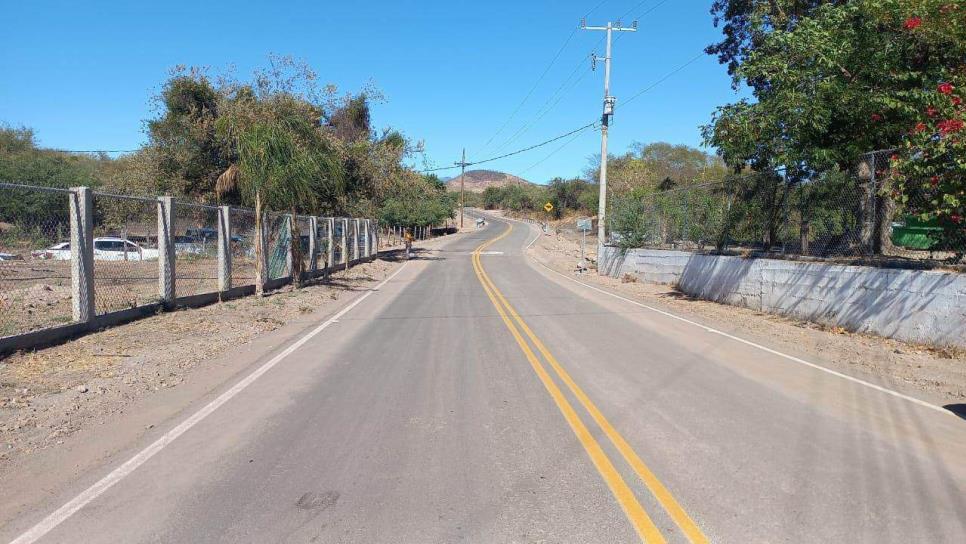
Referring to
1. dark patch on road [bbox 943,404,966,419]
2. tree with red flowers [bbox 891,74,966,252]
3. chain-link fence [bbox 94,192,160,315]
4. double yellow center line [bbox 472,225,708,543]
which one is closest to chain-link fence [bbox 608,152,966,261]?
tree with red flowers [bbox 891,74,966,252]

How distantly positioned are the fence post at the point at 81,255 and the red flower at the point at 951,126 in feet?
42.8

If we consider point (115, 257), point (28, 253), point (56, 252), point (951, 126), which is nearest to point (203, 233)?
point (56, 252)

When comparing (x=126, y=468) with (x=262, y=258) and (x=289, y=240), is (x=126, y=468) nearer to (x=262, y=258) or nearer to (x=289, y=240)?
(x=262, y=258)

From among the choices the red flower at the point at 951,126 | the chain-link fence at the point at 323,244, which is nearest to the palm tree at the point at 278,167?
the chain-link fence at the point at 323,244

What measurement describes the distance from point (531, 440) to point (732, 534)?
2.06 m

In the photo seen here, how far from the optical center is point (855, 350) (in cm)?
1061

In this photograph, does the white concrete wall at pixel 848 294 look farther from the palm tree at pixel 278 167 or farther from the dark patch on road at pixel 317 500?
the palm tree at pixel 278 167

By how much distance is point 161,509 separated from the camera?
171 inches

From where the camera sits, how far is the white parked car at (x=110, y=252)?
12.5 meters

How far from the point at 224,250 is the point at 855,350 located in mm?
13412

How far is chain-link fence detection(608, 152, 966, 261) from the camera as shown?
12172 millimetres

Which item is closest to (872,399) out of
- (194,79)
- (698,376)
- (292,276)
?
(698,376)

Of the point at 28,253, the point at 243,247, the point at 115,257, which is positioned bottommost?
the point at 115,257

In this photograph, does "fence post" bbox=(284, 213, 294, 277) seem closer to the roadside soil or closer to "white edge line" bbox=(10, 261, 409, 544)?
the roadside soil
